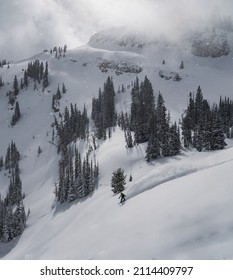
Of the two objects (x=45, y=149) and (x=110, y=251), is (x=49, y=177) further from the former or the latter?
(x=110, y=251)

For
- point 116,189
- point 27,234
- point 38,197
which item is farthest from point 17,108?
point 116,189

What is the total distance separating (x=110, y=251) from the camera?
23.6m

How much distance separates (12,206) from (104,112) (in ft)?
206

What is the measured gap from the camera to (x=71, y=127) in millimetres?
150250

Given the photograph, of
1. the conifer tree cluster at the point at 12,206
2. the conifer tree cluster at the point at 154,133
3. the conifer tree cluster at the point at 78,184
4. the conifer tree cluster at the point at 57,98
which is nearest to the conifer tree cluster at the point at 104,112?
the conifer tree cluster at the point at 154,133

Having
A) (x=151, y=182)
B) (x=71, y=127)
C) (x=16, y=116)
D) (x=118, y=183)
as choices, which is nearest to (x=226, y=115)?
(x=71, y=127)

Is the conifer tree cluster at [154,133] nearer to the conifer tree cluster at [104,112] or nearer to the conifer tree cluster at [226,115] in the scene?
the conifer tree cluster at [104,112]

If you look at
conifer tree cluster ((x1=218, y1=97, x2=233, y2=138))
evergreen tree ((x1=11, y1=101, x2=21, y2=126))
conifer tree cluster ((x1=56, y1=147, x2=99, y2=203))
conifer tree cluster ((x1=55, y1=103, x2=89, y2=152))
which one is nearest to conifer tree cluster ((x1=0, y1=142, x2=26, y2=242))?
conifer tree cluster ((x1=56, y1=147, x2=99, y2=203))

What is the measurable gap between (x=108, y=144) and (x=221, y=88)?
109 meters

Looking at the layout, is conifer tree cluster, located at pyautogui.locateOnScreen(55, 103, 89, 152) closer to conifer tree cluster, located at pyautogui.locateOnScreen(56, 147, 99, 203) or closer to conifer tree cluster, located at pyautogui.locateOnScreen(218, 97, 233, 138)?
conifer tree cluster, located at pyautogui.locateOnScreen(56, 147, 99, 203)

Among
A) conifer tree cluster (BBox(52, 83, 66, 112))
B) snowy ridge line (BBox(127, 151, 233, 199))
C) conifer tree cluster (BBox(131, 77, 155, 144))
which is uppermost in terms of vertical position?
conifer tree cluster (BBox(52, 83, 66, 112))

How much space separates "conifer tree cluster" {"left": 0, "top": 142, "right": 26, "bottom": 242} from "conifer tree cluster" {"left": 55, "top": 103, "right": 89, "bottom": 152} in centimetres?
2107

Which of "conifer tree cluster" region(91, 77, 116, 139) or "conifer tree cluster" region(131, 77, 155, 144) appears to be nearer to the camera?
"conifer tree cluster" region(131, 77, 155, 144)

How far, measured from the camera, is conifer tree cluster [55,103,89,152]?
139 metres
